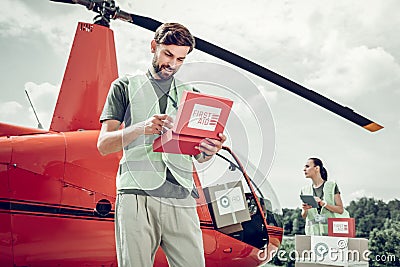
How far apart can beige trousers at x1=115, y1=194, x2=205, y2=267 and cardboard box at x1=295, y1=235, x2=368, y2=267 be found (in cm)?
208

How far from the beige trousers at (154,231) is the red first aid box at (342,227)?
2296mm

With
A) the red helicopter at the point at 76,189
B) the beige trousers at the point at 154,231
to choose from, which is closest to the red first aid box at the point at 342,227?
the red helicopter at the point at 76,189

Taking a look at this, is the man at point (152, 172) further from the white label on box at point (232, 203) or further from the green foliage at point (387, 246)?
the green foliage at point (387, 246)

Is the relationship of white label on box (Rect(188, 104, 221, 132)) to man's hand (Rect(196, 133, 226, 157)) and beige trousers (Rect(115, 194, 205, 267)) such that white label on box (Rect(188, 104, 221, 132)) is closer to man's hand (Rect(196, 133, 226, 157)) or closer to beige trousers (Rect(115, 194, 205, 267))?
man's hand (Rect(196, 133, 226, 157))

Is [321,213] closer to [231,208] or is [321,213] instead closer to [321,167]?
[321,167]

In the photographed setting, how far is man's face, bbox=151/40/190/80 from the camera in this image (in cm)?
146

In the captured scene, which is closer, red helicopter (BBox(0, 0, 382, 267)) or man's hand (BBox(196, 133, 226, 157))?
man's hand (BBox(196, 133, 226, 157))

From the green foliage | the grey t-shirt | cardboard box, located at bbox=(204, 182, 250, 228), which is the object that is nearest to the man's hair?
the grey t-shirt

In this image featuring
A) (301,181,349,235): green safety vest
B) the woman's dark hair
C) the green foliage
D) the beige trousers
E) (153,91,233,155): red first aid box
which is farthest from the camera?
the green foliage

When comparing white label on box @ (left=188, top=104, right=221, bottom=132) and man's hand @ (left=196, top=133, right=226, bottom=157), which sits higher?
white label on box @ (left=188, top=104, right=221, bottom=132)

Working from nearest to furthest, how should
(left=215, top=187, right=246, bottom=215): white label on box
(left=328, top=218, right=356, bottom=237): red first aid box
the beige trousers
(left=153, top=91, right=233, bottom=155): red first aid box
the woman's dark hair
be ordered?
1. (left=153, top=91, right=233, bottom=155): red first aid box
2. the beige trousers
3. (left=215, top=187, right=246, bottom=215): white label on box
4. (left=328, top=218, right=356, bottom=237): red first aid box
5. the woman's dark hair

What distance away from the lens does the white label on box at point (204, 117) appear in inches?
50.6

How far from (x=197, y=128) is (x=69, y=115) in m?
2.30

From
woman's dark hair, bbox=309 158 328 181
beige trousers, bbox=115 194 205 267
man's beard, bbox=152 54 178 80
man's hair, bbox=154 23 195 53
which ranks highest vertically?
woman's dark hair, bbox=309 158 328 181
